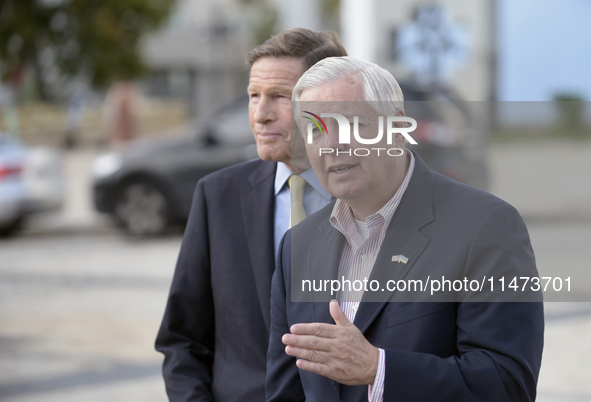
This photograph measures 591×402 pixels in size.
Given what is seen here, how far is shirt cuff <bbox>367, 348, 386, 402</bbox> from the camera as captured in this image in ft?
4.86

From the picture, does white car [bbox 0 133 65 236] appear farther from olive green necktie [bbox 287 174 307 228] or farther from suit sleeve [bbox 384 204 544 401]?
suit sleeve [bbox 384 204 544 401]

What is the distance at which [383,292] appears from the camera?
60.2 inches

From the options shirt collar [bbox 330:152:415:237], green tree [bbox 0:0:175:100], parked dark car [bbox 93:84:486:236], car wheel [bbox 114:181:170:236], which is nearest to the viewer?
shirt collar [bbox 330:152:415:237]

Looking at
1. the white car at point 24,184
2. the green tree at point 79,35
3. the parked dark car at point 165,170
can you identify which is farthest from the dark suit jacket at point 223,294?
the green tree at point 79,35

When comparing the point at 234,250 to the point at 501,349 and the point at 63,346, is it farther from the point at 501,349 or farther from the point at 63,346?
the point at 63,346

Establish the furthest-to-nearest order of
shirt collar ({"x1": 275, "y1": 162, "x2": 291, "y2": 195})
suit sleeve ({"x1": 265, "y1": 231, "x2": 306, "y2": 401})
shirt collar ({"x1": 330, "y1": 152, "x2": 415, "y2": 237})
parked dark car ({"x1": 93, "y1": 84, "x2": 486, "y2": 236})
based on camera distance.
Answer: parked dark car ({"x1": 93, "y1": 84, "x2": 486, "y2": 236})
shirt collar ({"x1": 275, "y1": 162, "x2": 291, "y2": 195})
suit sleeve ({"x1": 265, "y1": 231, "x2": 306, "y2": 401})
shirt collar ({"x1": 330, "y1": 152, "x2": 415, "y2": 237})

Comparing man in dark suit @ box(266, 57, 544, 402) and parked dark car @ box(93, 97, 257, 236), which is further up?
man in dark suit @ box(266, 57, 544, 402)

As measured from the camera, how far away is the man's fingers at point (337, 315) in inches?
57.5

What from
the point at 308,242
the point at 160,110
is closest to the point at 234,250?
the point at 308,242

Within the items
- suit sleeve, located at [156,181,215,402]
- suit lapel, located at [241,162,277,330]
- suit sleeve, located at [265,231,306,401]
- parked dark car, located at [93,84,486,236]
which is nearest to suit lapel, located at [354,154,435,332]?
suit sleeve, located at [265,231,306,401]

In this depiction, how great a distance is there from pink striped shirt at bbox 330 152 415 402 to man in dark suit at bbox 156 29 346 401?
1.32 ft

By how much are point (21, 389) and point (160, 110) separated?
1240 inches

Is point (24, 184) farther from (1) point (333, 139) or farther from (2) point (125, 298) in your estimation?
(1) point (333, 139)

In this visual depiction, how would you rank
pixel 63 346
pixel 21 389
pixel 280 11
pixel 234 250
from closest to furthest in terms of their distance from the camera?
pixel 234 250
pixel 21 389
pixel 63 346
pixel 280 11
